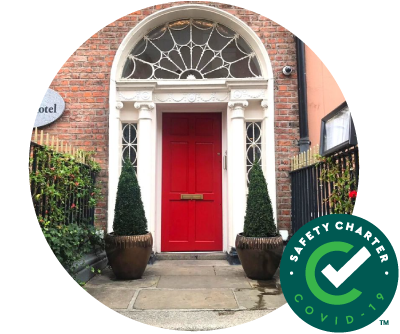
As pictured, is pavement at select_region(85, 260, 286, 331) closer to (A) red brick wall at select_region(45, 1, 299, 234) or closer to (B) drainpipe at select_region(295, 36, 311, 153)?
(A) red brick wall at select_region(45, 1, 299, 234)

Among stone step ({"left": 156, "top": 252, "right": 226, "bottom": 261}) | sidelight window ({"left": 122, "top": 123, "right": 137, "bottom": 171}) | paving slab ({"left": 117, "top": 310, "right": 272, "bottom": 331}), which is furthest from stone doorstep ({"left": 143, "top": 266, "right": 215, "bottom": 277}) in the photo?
sidelight window ({"left": 122, "top": 123, "right": 137, "bottom": 171})

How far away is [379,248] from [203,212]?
369 cm

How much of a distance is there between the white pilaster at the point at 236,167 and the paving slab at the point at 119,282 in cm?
151

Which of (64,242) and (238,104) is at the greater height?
(238,104)

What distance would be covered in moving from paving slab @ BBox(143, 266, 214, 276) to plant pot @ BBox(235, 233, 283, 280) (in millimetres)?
592

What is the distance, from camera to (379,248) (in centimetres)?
167

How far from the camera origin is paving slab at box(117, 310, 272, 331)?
2473 millimetres

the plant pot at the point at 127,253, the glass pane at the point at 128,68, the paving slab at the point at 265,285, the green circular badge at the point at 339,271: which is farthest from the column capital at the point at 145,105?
the green circular badge at the point at 339,271

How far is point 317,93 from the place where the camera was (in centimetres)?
473

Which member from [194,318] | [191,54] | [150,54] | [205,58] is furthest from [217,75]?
[194,318]

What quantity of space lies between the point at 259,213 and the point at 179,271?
4.49ft

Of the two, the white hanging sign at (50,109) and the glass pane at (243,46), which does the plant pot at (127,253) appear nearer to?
the white hanging sign at (50,109)

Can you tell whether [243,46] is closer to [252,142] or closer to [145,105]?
[252,142]

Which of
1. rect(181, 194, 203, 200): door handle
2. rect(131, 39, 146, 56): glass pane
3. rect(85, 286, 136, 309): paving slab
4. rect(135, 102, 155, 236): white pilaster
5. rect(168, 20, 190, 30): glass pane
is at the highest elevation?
rect(168, 20, 190, 30): glass pane
